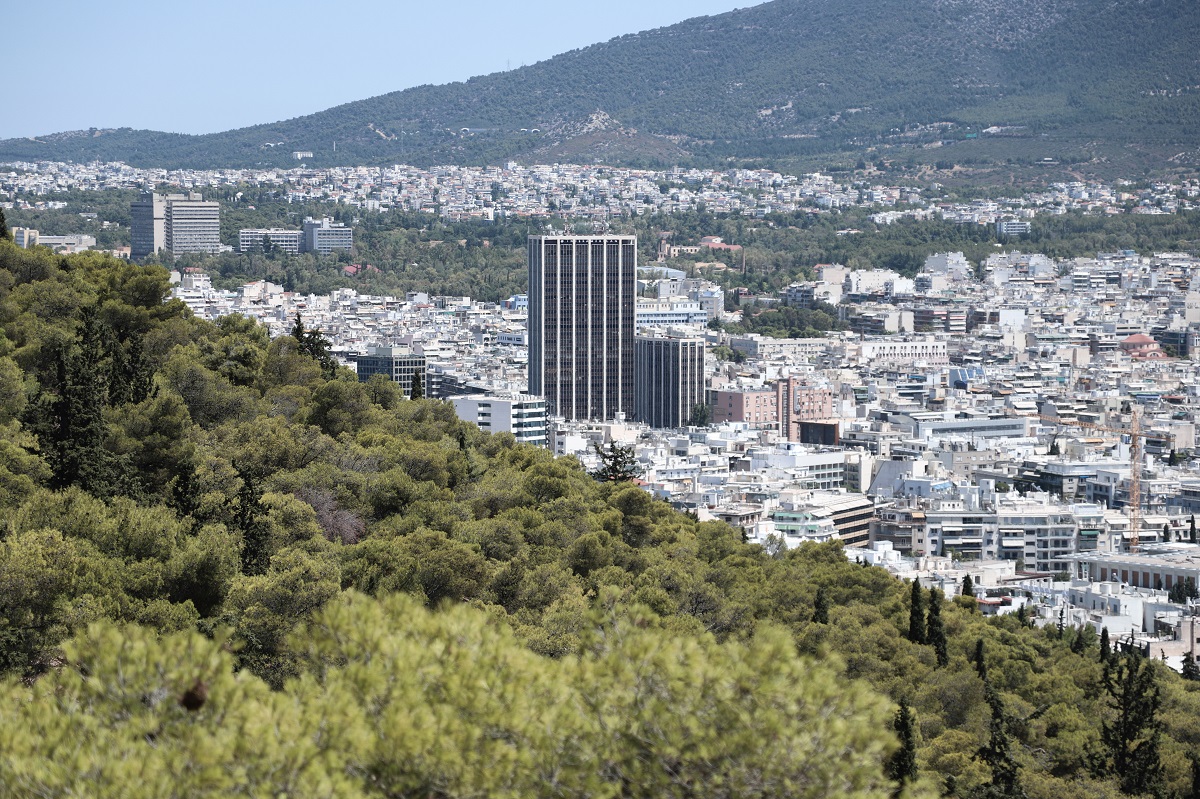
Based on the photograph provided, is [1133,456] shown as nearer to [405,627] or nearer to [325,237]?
[405,627]

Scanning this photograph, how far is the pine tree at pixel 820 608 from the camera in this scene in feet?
59.1

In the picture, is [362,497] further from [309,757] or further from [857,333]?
[857,333]

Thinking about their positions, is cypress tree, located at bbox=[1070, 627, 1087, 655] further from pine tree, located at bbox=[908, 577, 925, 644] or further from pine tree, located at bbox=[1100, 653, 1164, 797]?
pine tree, located at bbox=[1100, 653, 1164, 797]

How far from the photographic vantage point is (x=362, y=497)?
54.7ft

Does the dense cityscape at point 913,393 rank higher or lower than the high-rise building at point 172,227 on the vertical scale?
lower

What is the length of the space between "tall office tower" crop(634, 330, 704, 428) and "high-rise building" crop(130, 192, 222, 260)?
34.6 m

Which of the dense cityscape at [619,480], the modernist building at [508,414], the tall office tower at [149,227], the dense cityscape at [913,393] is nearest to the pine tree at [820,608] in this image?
the dense cityscape at [619,480]

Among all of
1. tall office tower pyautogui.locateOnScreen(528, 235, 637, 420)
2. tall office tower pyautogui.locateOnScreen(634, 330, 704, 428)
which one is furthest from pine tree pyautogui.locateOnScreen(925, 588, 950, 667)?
tall office tower pyautogui.locateOnScreen(634, 330, 704, 428)

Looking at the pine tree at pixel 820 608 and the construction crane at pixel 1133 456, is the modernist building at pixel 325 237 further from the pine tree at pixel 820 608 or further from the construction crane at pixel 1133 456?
the pine tree at pixel 820 608

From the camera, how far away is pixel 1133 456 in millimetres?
41875

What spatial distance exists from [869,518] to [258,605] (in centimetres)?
2218

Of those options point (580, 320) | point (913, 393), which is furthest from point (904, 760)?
point (913, 393)

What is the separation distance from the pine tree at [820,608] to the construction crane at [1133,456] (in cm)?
1470

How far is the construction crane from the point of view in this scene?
34344 millimetres
